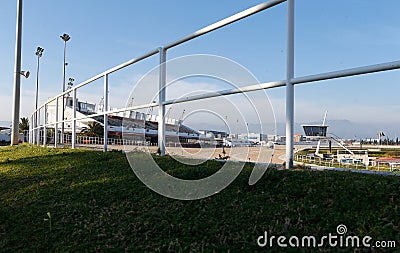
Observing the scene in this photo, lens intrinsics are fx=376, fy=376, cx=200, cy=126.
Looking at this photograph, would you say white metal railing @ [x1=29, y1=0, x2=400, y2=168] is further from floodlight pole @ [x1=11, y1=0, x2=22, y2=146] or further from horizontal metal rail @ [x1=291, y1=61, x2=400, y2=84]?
floodlight pole @ [x1=11, y1=0, x2=22, y2=146]

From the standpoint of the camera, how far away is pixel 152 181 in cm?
379

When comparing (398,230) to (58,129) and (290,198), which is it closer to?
(290,198)

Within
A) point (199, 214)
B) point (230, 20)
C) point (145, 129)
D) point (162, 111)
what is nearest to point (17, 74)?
point (145, 129)

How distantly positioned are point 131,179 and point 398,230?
2760mm

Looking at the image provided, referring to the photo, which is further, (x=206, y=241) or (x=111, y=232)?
(x=111, y=232)

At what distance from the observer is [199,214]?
109 inches

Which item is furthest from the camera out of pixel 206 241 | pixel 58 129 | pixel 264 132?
pixel 58 129

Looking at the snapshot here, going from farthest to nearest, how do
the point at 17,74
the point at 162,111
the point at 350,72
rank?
the point at 17,74 → the point at 162,111 → the point at 350,72

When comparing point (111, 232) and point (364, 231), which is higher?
point (364, 231)

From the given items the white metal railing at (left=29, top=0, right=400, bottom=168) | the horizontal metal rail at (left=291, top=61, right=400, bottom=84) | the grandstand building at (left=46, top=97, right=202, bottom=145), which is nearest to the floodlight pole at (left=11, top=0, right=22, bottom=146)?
the grandstand building at (left=46, top=97, right=202, bottom=145)

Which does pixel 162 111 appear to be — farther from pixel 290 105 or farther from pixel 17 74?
pixel 17 74

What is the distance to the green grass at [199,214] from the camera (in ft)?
7.39

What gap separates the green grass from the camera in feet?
7.39

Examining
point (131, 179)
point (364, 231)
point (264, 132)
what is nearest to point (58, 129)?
point (131, 179)
